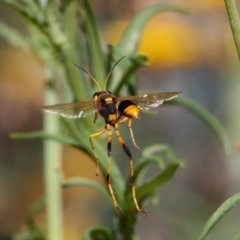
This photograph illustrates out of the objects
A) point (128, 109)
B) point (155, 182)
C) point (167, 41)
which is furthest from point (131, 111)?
point (167, 41)

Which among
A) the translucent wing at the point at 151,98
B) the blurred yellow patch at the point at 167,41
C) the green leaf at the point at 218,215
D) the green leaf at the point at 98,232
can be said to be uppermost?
the blurred yellow patch at the point at 167,41

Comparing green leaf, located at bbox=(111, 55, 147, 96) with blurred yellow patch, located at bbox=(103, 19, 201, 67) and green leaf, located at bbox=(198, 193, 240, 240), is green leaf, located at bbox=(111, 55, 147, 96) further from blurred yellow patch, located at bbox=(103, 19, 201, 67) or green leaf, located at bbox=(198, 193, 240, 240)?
blurred yellow patch, located at bbox=(103, 19, 201, 67)

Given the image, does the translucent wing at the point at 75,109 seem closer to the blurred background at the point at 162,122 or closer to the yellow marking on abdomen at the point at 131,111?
the yellow marking on abdomen at the point at 131,111

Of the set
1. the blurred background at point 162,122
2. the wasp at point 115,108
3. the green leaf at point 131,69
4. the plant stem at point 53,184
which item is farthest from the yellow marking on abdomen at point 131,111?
the blurred background at point 162,122

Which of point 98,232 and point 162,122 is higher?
point 162,122

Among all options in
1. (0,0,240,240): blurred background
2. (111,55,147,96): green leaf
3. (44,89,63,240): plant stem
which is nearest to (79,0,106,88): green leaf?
(111,55,147,96): green leaf

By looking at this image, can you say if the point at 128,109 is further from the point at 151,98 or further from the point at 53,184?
the point at 53,184
